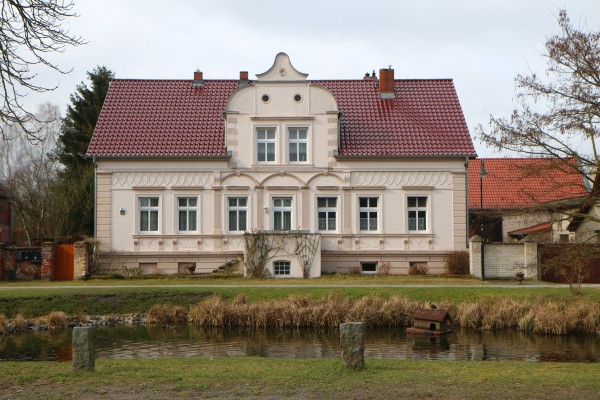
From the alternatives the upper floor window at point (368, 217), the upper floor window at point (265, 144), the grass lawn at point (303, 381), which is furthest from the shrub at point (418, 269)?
the grass lawn at point (303, 381)

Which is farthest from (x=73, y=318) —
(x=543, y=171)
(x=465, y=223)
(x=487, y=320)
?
(x=465, y=223)

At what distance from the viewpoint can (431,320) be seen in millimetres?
20562

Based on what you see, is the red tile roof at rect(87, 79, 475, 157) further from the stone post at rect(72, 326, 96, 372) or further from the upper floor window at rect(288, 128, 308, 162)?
the stone post at rect(72, 326, 96, 372)

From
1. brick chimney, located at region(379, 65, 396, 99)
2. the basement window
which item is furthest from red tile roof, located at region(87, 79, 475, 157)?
the basement window

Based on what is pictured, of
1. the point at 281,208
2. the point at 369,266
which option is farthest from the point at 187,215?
the point at 369,266

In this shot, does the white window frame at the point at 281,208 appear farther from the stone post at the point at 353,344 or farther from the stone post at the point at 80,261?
the stone post at the point at 353,344

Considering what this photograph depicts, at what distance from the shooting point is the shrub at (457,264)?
32781 mm

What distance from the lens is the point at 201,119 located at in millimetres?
35875

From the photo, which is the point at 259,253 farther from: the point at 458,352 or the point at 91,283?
the point at 458,352

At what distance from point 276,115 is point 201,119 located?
388cm

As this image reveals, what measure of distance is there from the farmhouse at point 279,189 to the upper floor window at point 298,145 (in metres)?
0.04

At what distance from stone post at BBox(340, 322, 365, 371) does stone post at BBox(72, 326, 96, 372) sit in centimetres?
402

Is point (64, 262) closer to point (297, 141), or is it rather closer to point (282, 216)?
point (282, 216)

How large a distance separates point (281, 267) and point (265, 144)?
5.59 metres
